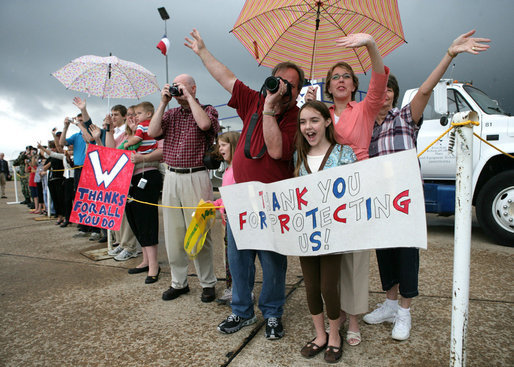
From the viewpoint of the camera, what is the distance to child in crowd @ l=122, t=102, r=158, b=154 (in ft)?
11.8

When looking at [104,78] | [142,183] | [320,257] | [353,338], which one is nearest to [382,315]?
[353,338]

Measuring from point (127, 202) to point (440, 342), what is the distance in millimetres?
3239

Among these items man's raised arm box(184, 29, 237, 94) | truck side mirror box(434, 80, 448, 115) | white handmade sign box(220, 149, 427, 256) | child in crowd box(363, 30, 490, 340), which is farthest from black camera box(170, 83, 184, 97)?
truck side mirror box(434, 80, 448, 115)

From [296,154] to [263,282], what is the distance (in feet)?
3.11

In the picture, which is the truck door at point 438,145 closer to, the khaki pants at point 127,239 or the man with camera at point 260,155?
the man with camera at point 260,155

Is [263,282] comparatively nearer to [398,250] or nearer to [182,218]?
[398,250]

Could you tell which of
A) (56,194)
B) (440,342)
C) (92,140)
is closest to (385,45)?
(440,342)

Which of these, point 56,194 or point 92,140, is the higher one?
point 92,140

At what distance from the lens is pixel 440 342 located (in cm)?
218

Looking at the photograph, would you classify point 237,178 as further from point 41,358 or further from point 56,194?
point 56,194

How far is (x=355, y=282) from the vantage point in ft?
7.21

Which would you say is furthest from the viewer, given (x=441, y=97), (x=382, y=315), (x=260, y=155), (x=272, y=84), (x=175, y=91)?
(x=441, y=97)

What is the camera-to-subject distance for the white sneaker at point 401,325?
224 cm

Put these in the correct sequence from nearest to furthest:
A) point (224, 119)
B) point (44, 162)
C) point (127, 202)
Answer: point (127, 202)
point (224, 119)
point (44, 162)
